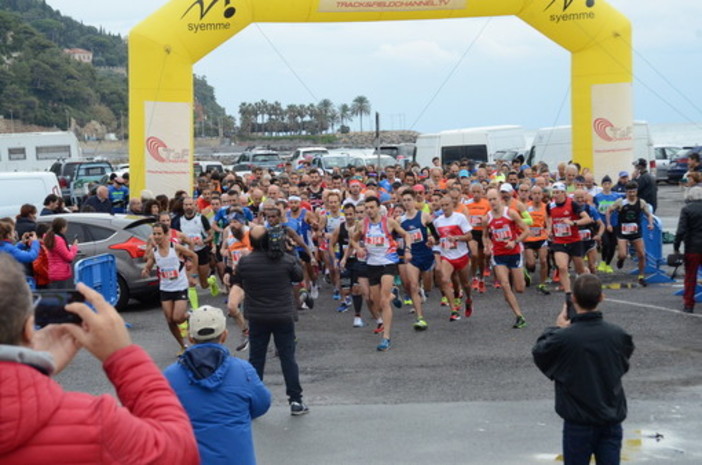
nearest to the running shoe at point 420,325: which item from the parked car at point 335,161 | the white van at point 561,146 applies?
the white van at point 561,146

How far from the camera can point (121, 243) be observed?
48.9 feet

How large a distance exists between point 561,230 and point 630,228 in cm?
206

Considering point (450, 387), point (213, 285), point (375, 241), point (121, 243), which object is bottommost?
point (450, 387)

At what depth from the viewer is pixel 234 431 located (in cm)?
485

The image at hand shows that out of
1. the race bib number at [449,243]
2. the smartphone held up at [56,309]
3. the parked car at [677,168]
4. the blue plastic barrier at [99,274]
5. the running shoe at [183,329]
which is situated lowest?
the running shoe at [183,329]

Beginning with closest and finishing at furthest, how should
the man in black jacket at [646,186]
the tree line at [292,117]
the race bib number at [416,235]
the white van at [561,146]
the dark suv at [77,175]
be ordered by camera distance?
1. the race bib number at [416,235]
2. the man in black jacket at [646,186]
3. the white van at [561,146]
4. the dark suv at [77,175]
5. the tree line at [292,117]

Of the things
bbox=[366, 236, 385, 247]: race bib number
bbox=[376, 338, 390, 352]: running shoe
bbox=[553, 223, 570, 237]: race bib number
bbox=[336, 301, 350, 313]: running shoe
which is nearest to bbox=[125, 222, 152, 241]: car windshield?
bbox=[336, 301, 350, 313]: running shoe

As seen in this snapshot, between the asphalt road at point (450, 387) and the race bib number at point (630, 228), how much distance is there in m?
1.49

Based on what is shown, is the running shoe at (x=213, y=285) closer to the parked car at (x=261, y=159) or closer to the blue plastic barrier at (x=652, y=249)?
the blue plastic barrier at (x=652, y=249)

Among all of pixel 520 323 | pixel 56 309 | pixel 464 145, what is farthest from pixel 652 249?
pixel 464 145

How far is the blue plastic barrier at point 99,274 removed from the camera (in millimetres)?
12656

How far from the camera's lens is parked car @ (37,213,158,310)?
583 inches

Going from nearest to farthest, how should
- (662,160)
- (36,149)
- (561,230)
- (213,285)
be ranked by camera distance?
(561,230)
(213,285)
(662,160)
(36,149)

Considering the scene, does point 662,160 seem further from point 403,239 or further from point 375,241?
point 375,241
